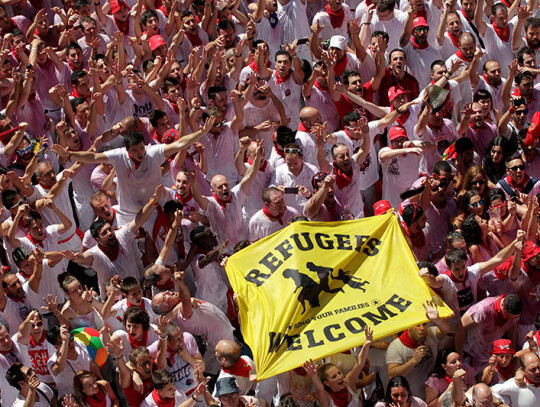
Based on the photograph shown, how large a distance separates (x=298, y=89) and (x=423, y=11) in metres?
1.96

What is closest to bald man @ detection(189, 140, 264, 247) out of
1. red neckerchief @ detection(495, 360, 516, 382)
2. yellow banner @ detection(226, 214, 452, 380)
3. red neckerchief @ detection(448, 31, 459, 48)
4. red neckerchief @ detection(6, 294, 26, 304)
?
yellow banner @ detection(226, 214, 452, 380)

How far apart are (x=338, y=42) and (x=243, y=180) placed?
2.25 metres

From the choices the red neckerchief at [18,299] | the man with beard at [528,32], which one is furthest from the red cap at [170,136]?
the man with beard at [528,32]

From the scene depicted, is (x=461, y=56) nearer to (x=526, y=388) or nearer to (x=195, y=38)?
(x=195, y=38)

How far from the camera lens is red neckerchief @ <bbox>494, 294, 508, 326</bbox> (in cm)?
1030

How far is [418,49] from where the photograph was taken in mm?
13430

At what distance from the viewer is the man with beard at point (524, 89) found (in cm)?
1273

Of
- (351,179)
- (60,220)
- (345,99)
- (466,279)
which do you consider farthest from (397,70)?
(60,220)

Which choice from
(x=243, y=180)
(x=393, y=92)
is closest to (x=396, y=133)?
(x=393, y=92)

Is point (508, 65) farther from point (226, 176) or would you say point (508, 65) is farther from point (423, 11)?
point (226, 176)

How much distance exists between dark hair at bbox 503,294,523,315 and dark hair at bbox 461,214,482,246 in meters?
0.88

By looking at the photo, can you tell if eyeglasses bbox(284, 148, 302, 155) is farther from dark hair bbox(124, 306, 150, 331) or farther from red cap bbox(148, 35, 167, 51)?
red cap bbox(148, 35, 167, 51)

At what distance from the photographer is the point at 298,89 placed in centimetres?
1295

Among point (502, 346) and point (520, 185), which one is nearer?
point (502, 346)
